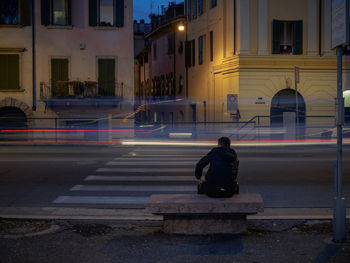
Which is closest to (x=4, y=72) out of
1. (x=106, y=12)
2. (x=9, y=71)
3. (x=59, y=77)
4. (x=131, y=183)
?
(x=9, y=71)

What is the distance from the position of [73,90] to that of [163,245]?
2447 centimetres

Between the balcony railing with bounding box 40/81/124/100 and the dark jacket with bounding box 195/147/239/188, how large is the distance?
2323 cm

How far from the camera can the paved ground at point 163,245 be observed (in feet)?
20.9

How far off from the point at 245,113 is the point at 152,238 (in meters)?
22.5

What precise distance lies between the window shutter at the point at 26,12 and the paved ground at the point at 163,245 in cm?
2421

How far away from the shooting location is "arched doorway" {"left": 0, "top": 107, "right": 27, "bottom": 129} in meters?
27.8

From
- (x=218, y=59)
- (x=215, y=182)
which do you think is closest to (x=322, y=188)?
(x=215, y=182)

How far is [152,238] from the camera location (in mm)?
7262

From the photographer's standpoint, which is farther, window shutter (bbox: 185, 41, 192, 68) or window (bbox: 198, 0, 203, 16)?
window shutter (bbox: 185, 41, 192, 68)

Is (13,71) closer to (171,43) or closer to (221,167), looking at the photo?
(171,43)

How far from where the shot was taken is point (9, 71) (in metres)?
29.9

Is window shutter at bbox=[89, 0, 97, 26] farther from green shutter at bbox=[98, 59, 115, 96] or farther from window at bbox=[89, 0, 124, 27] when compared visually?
green shutter at bbox=[98, 59, 115, 96]

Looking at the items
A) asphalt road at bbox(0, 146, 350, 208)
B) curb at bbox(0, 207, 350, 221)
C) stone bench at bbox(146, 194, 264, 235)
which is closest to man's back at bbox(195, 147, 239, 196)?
stone bench at bbox(146, 194, 264, 235)

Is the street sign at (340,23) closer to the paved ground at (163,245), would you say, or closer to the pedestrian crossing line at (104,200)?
the paved ground at (163,245)
